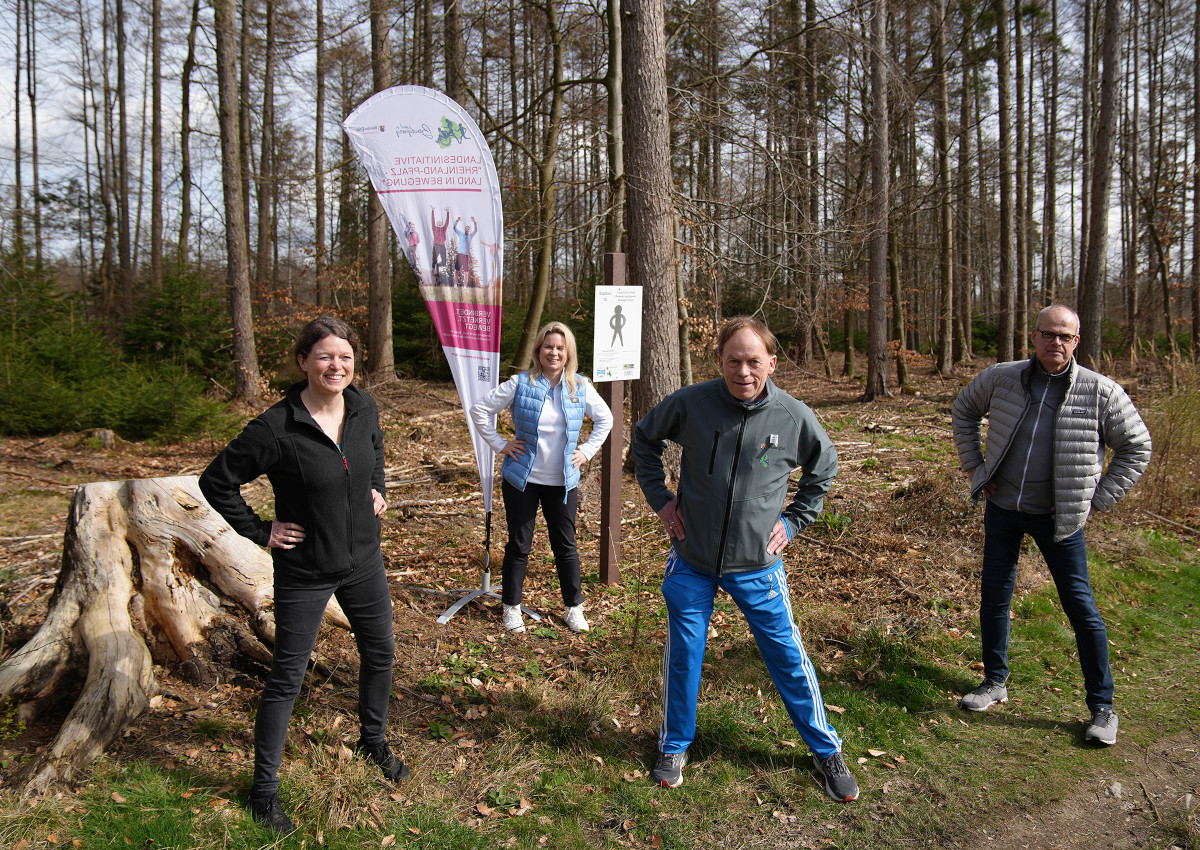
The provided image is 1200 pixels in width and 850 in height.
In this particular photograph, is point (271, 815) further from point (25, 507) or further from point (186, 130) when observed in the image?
point (186, 130)

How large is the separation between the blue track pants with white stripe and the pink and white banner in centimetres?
213

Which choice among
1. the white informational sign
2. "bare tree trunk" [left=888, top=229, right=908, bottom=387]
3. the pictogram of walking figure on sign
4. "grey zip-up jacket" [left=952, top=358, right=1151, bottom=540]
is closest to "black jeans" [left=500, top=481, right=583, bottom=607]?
the white informational sign

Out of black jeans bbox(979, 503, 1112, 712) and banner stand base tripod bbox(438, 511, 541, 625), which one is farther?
banner stand base tripod bbox(438, 511, 541, 625)

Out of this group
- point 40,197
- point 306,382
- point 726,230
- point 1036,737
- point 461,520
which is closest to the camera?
point 306,382

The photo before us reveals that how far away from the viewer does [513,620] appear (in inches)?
186

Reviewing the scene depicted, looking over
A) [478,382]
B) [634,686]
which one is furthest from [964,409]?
[478,382]

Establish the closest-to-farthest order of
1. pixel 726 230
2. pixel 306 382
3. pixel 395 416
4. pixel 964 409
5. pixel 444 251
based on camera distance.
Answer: pixel 306 382 < pixel 964 409 < pixel 444 251 < pixel 726 230 < pixel 395 416

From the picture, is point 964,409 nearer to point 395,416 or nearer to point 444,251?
point 444,251

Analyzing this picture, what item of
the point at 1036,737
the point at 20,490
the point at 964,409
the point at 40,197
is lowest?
the point at 1036,737

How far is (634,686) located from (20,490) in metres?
7.00

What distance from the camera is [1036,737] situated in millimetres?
3652

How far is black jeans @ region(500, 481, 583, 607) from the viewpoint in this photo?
4547 mm

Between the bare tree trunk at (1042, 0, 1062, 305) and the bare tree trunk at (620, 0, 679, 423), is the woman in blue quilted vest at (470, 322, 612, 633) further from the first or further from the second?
the bare tree trunk at (1042, 0, 1062, 305)

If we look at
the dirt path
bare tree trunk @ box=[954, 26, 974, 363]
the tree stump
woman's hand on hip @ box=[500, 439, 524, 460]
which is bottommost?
the dirt path
